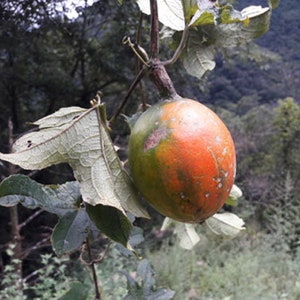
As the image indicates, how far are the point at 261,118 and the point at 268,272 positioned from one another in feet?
14.4

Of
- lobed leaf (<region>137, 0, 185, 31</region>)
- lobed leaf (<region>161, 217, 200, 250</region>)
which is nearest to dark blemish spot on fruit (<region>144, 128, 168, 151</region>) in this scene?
lobed leaf (<region>137, 0, 185, 31</region>)

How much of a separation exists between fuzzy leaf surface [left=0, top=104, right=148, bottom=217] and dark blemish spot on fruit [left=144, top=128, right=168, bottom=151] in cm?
2

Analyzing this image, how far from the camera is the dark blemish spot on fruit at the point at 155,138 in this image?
0.31m

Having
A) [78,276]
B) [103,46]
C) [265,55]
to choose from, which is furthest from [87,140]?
[265,55]

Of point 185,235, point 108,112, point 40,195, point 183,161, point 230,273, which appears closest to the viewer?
point 183,161

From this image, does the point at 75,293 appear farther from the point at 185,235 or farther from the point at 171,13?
the point at 171,13

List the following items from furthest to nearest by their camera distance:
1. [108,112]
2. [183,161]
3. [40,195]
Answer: [108,112]
[40,195]
[183,161]

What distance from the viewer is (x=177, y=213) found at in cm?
32

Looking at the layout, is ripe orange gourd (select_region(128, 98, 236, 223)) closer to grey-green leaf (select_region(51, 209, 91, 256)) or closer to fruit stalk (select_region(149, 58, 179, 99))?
fruit stalk (select_region(149, 58, 179, 99))

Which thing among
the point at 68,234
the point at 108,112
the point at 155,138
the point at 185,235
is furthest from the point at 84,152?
the point at 108,112

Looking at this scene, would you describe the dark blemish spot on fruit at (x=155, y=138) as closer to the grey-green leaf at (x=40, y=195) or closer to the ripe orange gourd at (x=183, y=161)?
the ripe orange gourd at (x=183, y=161)

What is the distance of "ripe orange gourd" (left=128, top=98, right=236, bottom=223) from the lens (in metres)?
0.30

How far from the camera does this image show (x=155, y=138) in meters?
0.31

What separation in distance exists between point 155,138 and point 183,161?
26 millimetres
